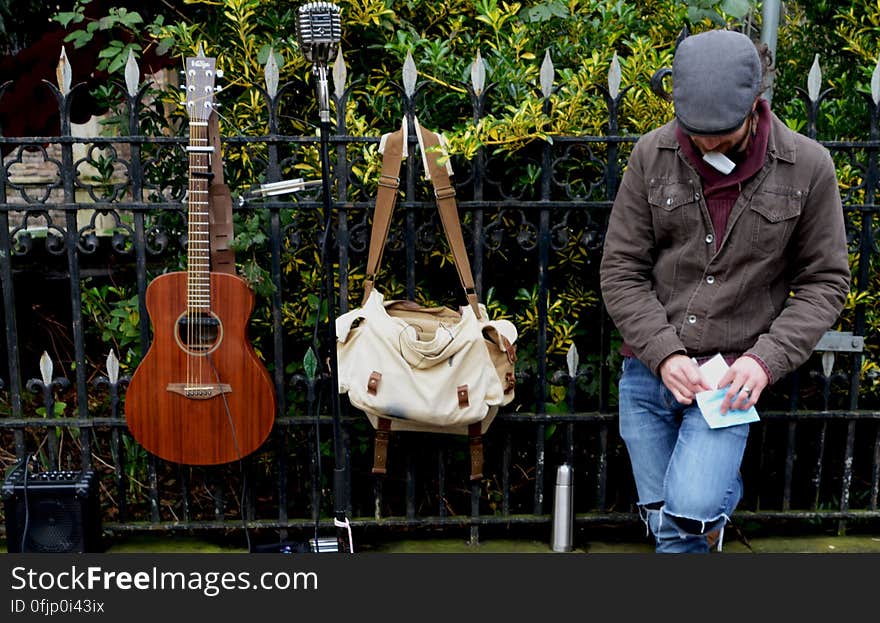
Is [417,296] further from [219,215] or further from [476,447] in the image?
[219,215]

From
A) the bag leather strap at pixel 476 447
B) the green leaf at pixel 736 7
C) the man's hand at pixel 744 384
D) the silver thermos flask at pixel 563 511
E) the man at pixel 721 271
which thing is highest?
the green leaf at pixel 736 7

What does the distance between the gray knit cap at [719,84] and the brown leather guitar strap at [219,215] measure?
1766mm

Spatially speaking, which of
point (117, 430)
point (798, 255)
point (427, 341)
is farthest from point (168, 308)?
point (798, 255)

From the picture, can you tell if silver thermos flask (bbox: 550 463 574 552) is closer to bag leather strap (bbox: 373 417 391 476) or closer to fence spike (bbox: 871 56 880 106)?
bag leather strap (bbox: 373 417 391 476)

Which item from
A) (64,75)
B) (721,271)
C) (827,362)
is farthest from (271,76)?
(827,362)

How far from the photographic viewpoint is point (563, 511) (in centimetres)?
393

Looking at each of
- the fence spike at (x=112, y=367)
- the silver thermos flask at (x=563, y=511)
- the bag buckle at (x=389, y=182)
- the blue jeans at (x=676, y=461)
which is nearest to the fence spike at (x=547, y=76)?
the bag buckle at (x=389, y=182)

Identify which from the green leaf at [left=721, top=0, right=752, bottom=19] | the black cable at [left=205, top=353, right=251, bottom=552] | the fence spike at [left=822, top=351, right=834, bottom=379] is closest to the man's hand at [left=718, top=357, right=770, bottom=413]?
the fence spike at [left=822, top=351, right=834, bottom=379]

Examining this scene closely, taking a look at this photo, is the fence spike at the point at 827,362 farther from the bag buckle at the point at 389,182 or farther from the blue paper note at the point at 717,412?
the bag buckle at the point at 389,182

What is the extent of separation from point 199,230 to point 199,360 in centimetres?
50

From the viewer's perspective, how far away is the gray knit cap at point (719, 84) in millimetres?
2801

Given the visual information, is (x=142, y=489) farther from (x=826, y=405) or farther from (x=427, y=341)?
(x=826, y=405)

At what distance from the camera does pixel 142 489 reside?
4.40 metres

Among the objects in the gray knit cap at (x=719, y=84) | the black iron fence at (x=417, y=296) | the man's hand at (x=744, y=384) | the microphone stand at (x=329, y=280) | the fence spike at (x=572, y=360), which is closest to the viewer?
the gray knit cap at (x=719, y=84)
